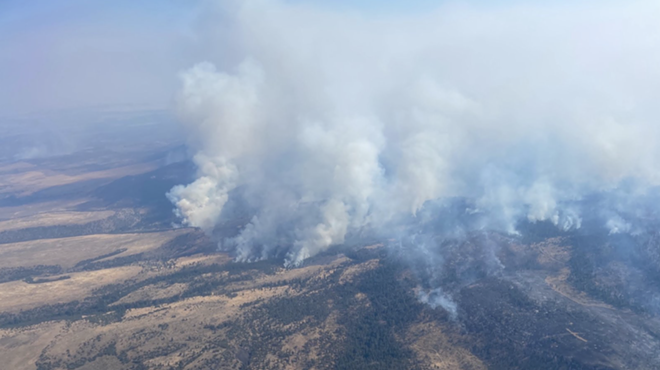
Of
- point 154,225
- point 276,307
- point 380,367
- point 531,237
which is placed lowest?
point 380,367

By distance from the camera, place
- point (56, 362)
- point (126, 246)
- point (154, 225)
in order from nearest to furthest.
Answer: point (56, 362) → point (126, 246) → point (154, 225)

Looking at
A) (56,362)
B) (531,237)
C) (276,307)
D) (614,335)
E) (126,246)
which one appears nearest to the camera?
(614,335)

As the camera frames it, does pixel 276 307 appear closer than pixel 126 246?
Yes

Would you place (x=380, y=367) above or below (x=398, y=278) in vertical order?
below

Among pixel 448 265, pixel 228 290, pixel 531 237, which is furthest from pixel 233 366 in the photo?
pixel 531 237

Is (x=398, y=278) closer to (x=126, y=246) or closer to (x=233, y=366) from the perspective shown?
(x=233, y=366)

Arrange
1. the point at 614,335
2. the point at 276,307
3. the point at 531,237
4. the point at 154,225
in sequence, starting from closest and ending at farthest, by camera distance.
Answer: the point at 614,335 → the point at 276,307 → the point at 531,237 → the point at 154,225

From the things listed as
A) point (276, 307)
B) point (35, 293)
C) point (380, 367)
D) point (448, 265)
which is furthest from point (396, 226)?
point (35, 293)

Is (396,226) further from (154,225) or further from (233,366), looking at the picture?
(154,225)

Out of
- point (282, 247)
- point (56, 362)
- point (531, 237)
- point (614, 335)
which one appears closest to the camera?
point (614, 335)
